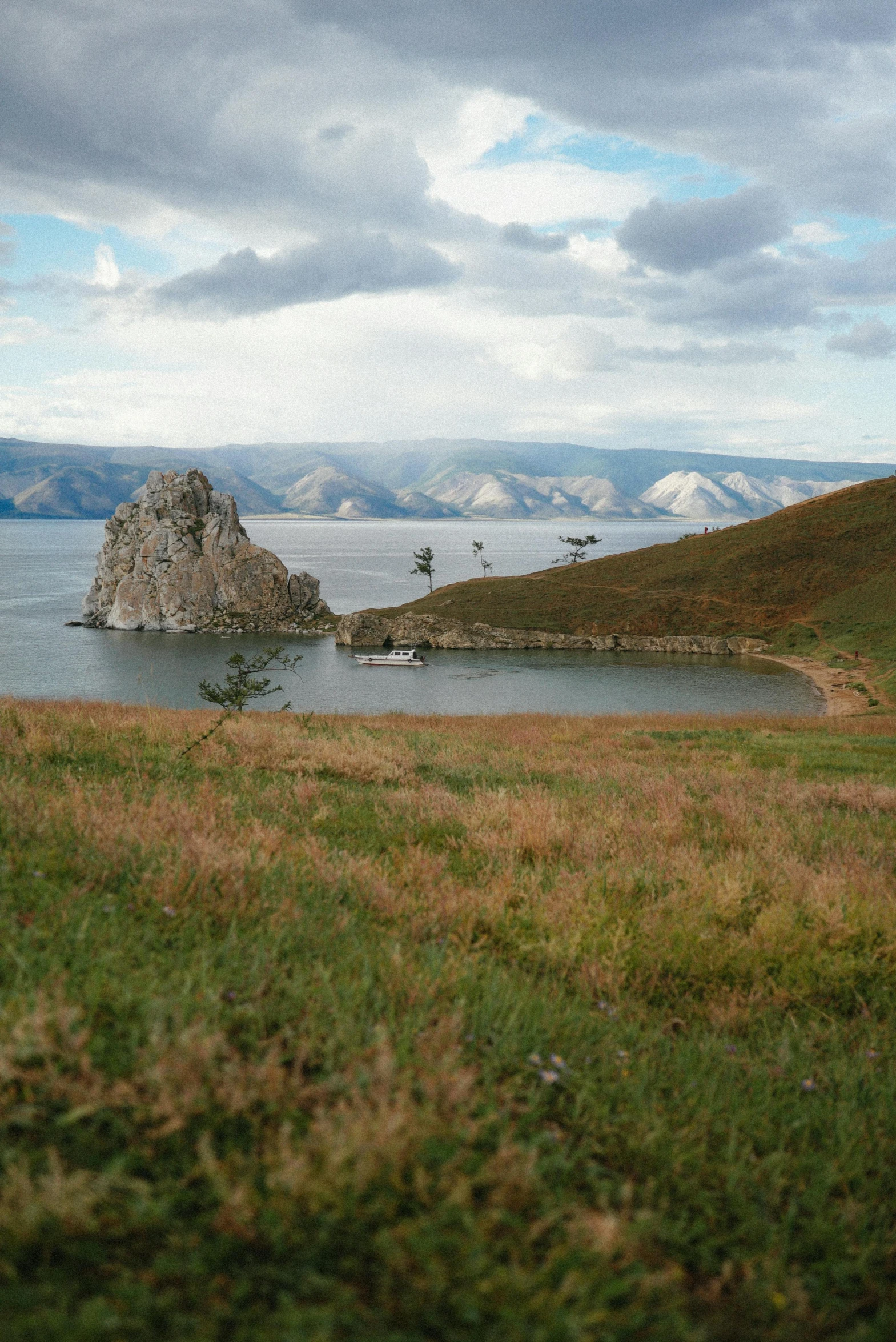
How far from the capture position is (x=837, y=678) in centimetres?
5925

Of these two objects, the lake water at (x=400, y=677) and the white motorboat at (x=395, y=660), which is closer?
the lake water at (x=400, y=677)

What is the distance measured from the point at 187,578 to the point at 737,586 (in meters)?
70.4

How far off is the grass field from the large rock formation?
9148 cm

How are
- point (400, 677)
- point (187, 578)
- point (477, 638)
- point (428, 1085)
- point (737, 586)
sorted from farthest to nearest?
point (187, 578) < point (737, 586) < point (477, 638) < point (400, 677) < point (428, 1085)

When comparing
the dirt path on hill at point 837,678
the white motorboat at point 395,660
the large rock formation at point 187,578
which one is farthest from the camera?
the large rock formation at point 187,578

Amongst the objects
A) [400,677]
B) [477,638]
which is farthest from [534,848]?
[477,638]

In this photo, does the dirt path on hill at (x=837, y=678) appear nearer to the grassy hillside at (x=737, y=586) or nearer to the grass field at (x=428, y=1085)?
the grassy hillside at (x=737, y=586)

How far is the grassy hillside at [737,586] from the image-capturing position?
81.9 meters

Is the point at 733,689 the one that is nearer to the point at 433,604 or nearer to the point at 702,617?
the point at 702,617

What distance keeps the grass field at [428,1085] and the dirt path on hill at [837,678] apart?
40.6 metres

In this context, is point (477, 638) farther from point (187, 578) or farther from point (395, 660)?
point (187, 578)

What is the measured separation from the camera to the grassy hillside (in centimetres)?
8194

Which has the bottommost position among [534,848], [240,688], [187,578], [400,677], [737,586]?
[400,677]

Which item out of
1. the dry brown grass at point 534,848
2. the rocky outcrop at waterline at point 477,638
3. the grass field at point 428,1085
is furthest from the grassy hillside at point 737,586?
the grass field at point 428,1085
